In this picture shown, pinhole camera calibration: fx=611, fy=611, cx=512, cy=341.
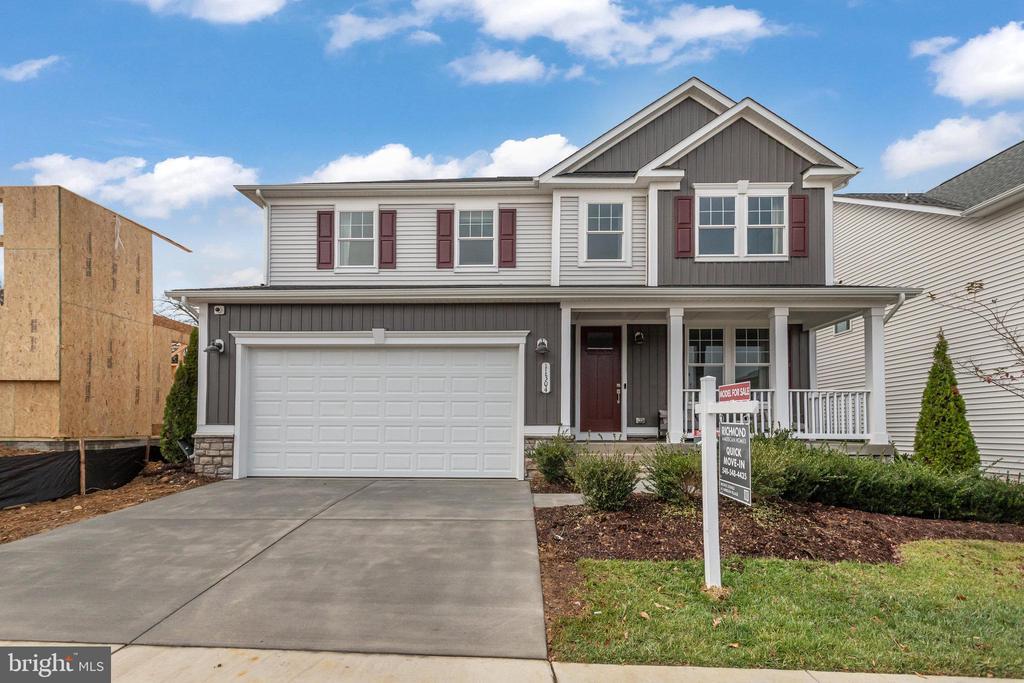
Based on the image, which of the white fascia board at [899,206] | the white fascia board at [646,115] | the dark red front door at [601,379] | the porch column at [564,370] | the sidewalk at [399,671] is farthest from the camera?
the white fascia board at [899,206]

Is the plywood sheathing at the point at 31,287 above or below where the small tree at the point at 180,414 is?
above

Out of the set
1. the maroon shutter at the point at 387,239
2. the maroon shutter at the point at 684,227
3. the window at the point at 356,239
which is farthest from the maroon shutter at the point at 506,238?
the maroon shutter at the point at 684,227

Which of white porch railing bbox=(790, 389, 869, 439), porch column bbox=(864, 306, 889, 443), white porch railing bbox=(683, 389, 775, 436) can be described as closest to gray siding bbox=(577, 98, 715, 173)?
white porch railing bbox=(683, 389, 775, 436)

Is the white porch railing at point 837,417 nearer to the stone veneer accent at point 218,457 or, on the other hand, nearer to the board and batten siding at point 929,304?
the board and batten siding at point 929,304

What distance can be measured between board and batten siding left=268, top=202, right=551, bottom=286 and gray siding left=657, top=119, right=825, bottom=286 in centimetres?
241

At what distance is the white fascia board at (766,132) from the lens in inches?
454

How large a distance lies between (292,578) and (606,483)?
3361 mm

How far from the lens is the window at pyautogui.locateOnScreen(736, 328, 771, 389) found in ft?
40.7

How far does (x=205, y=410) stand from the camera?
1068cm

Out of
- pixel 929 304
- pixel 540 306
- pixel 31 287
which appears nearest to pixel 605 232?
pixel 540 306

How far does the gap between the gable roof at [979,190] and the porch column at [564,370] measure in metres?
8.03

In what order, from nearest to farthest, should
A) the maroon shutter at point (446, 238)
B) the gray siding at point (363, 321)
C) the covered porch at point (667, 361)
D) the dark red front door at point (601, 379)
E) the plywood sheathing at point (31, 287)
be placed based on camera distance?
the gray siding at point (363, 321)
the plywood sheathing at point (31, 287)
the covered porch at point (667, 361)
the dark red front door at point (601, 379)
the maroon shutter at point (446, 238)

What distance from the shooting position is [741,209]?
38.2ft

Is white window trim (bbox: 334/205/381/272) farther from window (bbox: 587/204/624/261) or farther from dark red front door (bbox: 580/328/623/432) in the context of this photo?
dark red front door (bbox: 580/328/623/432)
